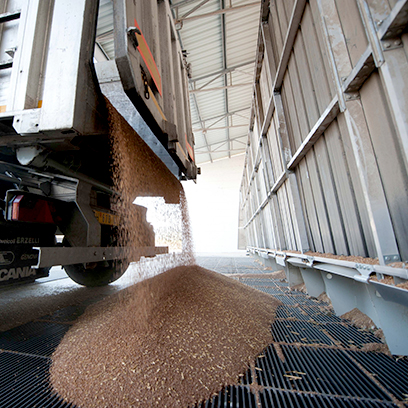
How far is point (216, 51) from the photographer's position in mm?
9062

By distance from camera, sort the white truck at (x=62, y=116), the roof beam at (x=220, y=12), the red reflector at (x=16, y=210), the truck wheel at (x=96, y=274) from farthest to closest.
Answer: the roof beam at (x=220, y=12), the truck wheel at (x=96, y=274), the red reflector at (x=16, y=210), the white truck at (x=62, y=116)

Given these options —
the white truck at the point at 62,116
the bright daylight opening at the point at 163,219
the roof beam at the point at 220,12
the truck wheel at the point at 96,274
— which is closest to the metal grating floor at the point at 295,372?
the white truck at the point at 62,116

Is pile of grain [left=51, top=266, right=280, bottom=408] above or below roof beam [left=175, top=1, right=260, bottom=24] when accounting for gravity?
below

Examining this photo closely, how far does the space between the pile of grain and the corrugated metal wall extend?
42.3 inches

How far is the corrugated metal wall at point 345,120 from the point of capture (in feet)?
4.10

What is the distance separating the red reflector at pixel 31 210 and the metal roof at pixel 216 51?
3.17 meters

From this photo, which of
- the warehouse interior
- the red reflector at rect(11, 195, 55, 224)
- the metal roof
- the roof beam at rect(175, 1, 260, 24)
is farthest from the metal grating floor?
the roof beam at rect(175, 1, 260, 24)

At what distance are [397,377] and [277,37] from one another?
12.2ft

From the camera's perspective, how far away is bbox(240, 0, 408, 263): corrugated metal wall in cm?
125

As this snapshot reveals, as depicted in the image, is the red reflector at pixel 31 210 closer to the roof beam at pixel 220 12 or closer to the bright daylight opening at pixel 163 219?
the bright daylight opening at pixel 163 219

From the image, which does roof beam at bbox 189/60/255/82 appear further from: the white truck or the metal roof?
the white truck

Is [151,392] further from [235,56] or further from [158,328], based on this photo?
[235,56]

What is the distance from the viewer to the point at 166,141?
250 centimetres

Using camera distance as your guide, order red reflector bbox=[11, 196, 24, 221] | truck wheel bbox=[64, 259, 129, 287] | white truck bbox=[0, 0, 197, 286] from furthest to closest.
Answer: truck wheel bbox=[64, 259, 129, 287] → red reflector bbox=[11, 196, 24, 221] → white truck bbox=[0, 0, 197, 286]
